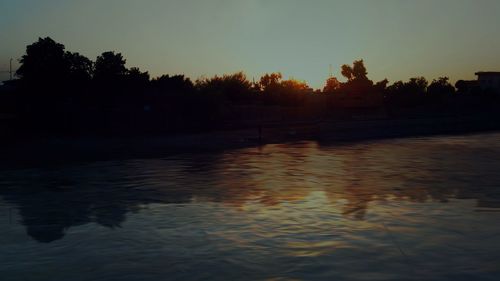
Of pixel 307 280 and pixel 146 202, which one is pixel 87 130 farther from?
pixel 307 280

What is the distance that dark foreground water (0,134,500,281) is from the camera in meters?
7.62

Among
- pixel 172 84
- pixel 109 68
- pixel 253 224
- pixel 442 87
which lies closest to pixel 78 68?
pixel 109 68

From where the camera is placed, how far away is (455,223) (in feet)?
34.2


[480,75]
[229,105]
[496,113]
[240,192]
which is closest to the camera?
[240,192]

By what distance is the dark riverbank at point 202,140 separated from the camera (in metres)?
28.3

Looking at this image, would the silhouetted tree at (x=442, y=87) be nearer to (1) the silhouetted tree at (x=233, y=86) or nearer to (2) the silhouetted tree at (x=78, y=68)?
(1) the silhouetted tree at (x=233, y=86)

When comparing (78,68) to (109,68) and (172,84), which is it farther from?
(172,84)

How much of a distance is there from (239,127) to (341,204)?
116ft

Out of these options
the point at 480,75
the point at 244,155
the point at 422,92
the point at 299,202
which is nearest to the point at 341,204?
the point at 299,202

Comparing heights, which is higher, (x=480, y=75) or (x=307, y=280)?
(x=480, y=75)

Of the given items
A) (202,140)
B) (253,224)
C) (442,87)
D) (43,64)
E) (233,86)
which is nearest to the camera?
(253,224)

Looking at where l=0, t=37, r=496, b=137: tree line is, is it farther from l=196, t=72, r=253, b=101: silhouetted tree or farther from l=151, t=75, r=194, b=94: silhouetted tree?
l=196, t=72, r=253, b=101: silhouetted tree

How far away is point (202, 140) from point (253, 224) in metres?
26.7

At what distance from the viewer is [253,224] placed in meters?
10.5
